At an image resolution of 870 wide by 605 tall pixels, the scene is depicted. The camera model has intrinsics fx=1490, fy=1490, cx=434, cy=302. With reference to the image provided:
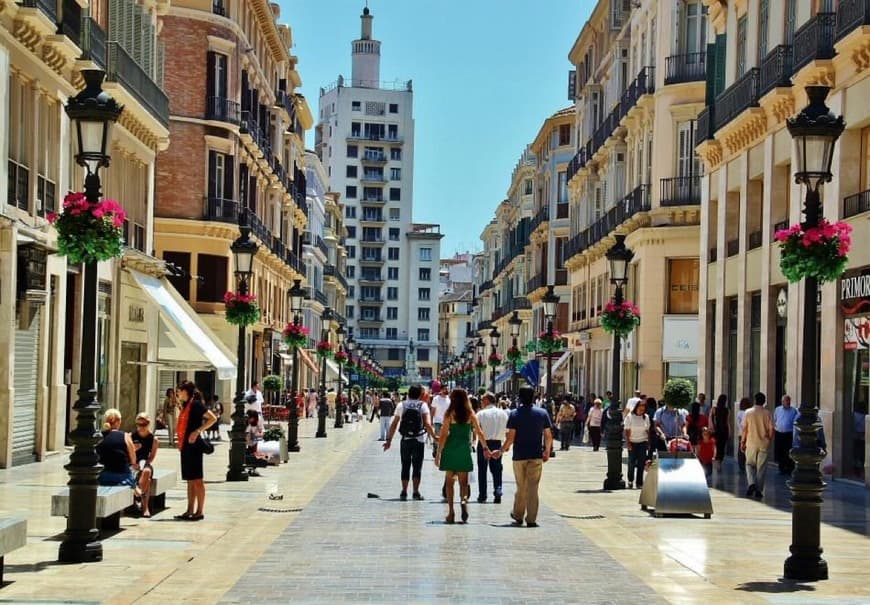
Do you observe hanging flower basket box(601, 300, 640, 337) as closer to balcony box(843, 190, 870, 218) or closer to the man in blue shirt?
balcony box(843, 190, 870, 218)

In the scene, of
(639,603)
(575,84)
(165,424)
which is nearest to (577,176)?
(575,84)

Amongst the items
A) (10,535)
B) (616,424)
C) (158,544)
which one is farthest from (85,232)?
(616,424)

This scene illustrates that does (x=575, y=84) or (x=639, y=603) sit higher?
(x=575, y=84)

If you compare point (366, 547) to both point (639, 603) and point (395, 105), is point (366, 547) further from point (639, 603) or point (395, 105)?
point (395, 105)

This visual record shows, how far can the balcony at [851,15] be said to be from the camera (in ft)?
82.0

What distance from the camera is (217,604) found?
11.0 m

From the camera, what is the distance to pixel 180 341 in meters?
36.3

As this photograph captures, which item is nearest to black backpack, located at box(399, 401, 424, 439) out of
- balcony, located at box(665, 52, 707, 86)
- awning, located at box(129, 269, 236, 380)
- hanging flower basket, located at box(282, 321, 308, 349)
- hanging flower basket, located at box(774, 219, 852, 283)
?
hanging flower basket, located at box(774, 219, 852, 283)

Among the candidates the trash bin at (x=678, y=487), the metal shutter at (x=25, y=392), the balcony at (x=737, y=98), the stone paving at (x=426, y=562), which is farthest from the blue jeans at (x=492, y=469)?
the balcony at (x=737, y=98)

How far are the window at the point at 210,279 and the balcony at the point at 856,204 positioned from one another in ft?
97.8

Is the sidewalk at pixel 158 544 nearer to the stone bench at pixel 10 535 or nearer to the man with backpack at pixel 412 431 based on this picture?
the stone bench at pixel 10 535

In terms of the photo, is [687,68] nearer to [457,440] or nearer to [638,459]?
[638,459]

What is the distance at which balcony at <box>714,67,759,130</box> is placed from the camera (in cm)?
3350

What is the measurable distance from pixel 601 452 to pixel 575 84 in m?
36.7
